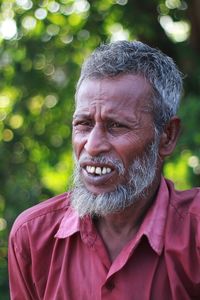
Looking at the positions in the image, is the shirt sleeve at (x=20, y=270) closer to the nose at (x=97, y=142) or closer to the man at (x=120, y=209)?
the man at (x=120, y=209)

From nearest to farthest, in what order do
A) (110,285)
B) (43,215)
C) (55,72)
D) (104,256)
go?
(110,285)
(104,256)
(43,215)
(55,72)

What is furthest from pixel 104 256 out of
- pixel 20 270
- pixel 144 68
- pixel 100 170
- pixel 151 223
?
pixel 144 68

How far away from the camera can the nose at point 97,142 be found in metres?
2.83

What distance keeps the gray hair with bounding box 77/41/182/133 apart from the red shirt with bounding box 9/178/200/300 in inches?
14.8

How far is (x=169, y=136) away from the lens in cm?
313

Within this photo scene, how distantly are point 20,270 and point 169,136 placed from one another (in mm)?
975

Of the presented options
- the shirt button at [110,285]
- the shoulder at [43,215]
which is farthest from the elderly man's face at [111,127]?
the shirt button at [110,285]

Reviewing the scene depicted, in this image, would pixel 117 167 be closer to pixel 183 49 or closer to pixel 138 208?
pixel 138 208

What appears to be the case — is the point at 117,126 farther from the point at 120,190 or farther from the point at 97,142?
the point at 120,190

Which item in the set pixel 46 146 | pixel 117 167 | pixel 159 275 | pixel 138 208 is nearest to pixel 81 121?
pixel 117 167

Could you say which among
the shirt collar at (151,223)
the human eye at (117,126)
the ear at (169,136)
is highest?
the human eye at (117,126)

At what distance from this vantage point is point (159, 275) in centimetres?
278

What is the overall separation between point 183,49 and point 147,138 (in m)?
2.29

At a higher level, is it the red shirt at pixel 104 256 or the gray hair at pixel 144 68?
the gray hair at pixel 144 68
